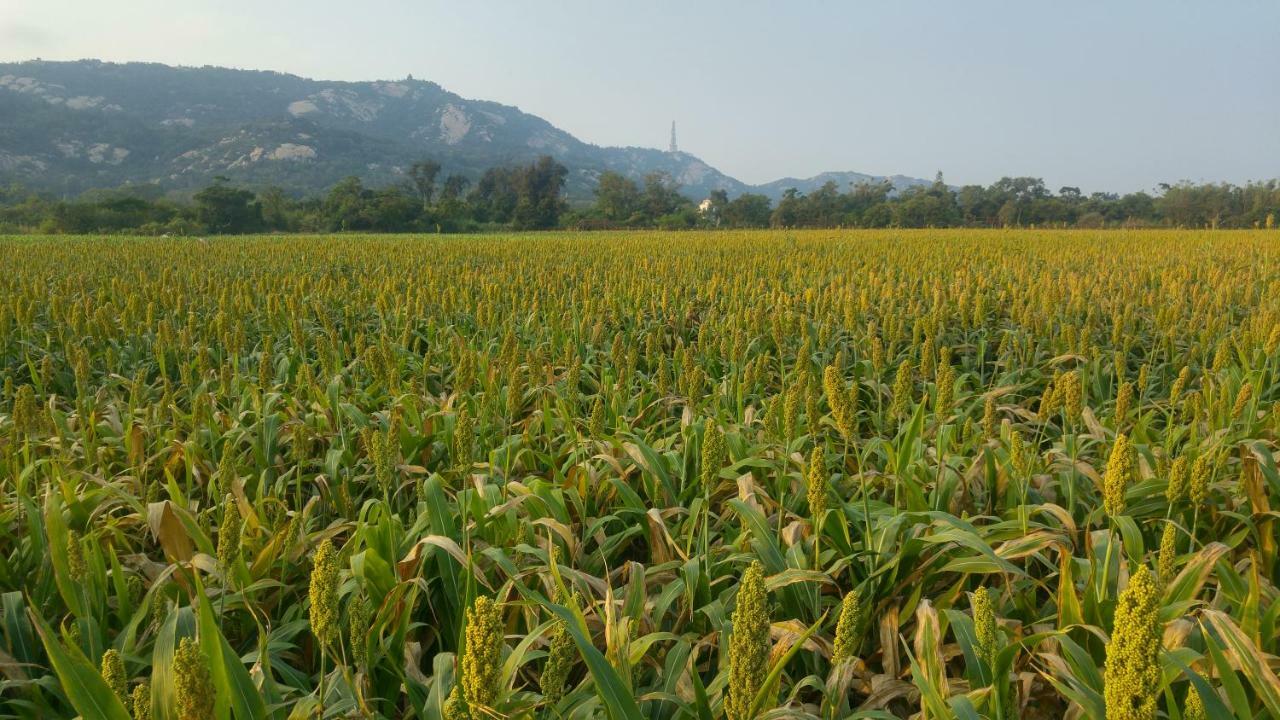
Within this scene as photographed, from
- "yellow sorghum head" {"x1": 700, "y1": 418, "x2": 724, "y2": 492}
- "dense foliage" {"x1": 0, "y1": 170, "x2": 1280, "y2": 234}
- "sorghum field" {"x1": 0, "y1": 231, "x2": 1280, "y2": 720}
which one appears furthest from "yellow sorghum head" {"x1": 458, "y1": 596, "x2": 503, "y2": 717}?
"dense foliage" {"x1": 0, "y1": 170, "x2": 1280, "y2": 234}

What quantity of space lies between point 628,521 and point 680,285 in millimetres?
6139

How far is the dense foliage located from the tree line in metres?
0.12

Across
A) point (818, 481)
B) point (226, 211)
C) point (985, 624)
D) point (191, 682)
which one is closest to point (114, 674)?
point (191, 682)

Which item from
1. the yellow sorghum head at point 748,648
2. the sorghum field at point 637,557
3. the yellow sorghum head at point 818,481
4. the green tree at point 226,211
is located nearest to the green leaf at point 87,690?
the sorghum field at point 637,557

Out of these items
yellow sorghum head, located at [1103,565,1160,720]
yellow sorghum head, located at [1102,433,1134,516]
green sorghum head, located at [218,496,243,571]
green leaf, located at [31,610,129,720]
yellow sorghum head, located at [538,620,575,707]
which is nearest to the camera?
yellow sorghum head, located at [1103,565,1160,720]

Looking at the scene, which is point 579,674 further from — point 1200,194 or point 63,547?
point 1200,194

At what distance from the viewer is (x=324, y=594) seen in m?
1.18

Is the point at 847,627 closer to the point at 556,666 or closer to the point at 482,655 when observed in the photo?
the point at 556,666

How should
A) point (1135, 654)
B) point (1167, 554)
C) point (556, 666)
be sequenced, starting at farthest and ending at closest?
point (1167, 554), point (556, 666), point (1135, 654)

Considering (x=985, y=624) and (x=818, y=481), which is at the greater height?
(x=818, y=481)

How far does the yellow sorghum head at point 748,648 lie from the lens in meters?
0.96

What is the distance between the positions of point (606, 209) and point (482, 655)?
3028 inches

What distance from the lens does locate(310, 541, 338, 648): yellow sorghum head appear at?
1155mm

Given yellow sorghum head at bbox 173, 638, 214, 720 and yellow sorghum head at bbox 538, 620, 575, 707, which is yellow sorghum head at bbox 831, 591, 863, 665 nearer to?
yellow sorghum head at bbox 538, 620, 575, 707
